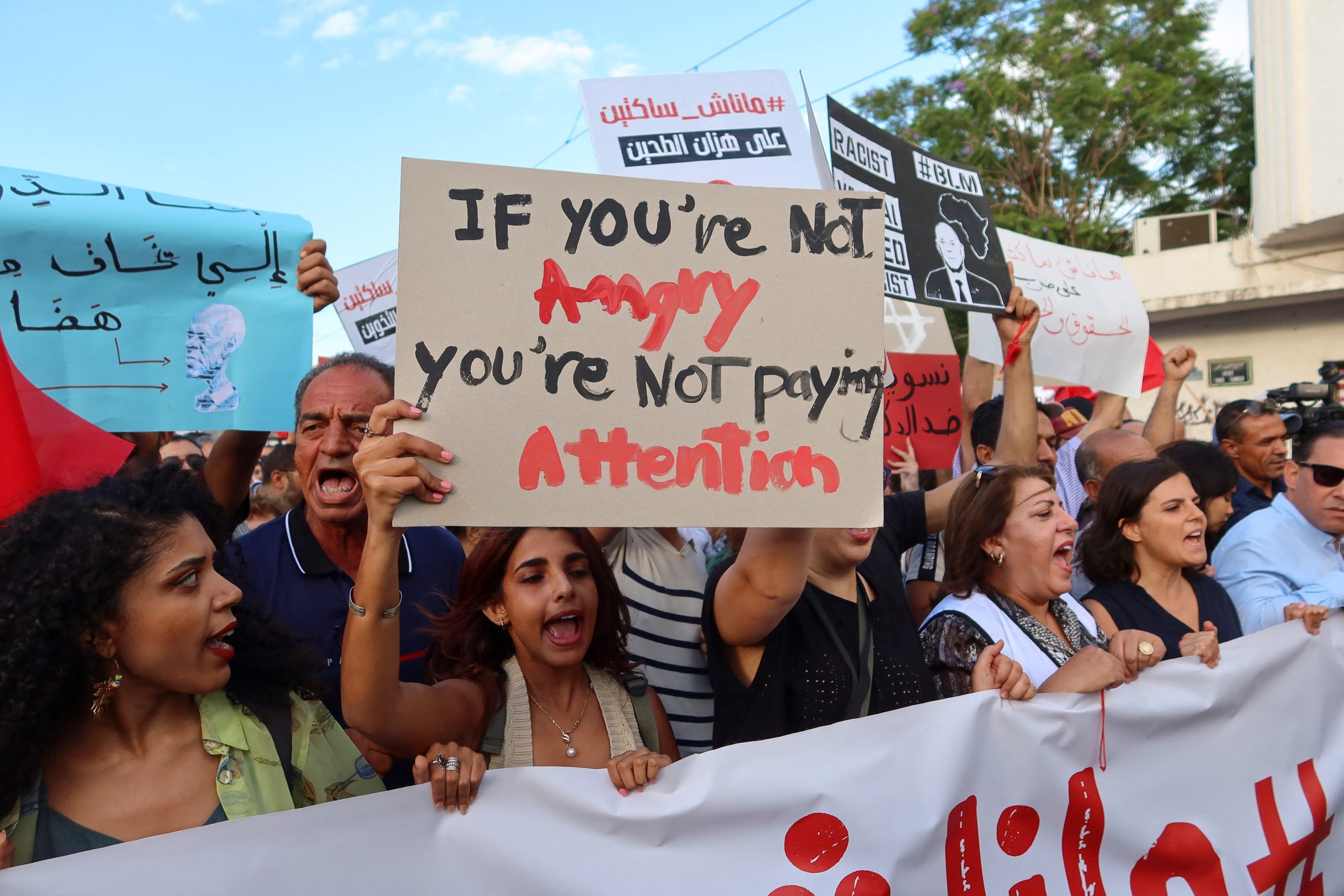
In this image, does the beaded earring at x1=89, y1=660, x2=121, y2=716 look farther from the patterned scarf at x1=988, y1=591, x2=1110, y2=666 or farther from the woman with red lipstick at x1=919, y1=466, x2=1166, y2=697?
the patterned scarf at x1=988, y1=591, x2=1110, y2=666

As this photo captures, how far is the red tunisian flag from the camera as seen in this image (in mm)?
1960

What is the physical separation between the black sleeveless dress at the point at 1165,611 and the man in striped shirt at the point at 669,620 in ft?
4.43

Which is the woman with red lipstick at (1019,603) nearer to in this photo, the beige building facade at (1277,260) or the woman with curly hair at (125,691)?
the woman with curly hair at (125,691)

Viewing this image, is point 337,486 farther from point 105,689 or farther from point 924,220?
point 924,220

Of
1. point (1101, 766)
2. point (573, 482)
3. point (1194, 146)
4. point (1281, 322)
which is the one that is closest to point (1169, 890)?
point (1101, 766)

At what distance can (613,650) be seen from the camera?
241 cm

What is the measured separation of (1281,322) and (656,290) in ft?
55.0

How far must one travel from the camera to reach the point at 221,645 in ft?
5.94

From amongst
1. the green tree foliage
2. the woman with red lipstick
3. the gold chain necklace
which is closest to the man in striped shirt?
the gold chain necklace

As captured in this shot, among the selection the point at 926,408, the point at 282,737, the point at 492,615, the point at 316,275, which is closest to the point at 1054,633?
the point at 492,615

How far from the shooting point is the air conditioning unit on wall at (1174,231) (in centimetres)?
1658

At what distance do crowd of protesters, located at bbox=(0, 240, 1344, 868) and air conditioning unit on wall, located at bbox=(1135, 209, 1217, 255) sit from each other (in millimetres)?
14787

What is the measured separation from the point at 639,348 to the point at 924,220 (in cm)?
232

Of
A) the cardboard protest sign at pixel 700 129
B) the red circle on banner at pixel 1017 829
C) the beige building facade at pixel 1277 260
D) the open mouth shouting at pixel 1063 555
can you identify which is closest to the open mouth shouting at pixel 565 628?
the red circle on banner at pixel 1017 829
